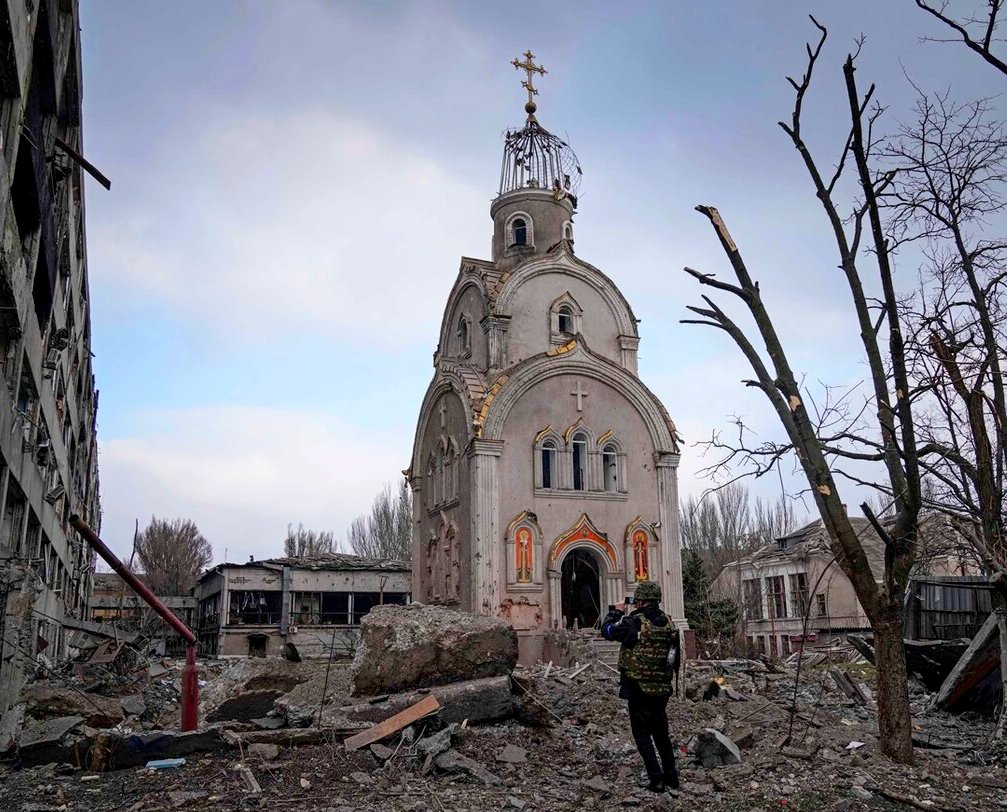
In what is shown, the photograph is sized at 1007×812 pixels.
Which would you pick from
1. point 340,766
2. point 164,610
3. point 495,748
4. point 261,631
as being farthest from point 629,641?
point 261,631

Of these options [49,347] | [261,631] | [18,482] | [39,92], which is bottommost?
[261,631]

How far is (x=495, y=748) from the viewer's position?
9.62 meters

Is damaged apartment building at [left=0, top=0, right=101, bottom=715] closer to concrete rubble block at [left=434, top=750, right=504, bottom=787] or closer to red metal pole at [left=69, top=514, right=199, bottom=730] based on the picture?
red metal pole at [left=69, top=514, right=199, bottom=730]

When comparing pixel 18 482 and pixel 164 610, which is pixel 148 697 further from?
pixel 164 610

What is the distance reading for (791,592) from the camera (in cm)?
4297

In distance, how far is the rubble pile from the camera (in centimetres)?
786

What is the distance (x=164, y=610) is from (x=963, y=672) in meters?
11.2

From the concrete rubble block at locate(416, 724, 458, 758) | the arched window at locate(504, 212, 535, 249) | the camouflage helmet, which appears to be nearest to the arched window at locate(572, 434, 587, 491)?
the arched window at locate(504, 212, 535, 249)

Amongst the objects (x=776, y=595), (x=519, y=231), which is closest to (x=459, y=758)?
(x=519, y=231)

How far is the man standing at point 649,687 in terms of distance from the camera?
8188 millimetres

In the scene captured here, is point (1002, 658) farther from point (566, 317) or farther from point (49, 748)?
point (566, 317)

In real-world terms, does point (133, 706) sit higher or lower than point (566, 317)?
lower

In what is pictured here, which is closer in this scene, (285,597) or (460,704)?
(460,704)

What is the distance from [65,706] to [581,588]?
15.3 meters
